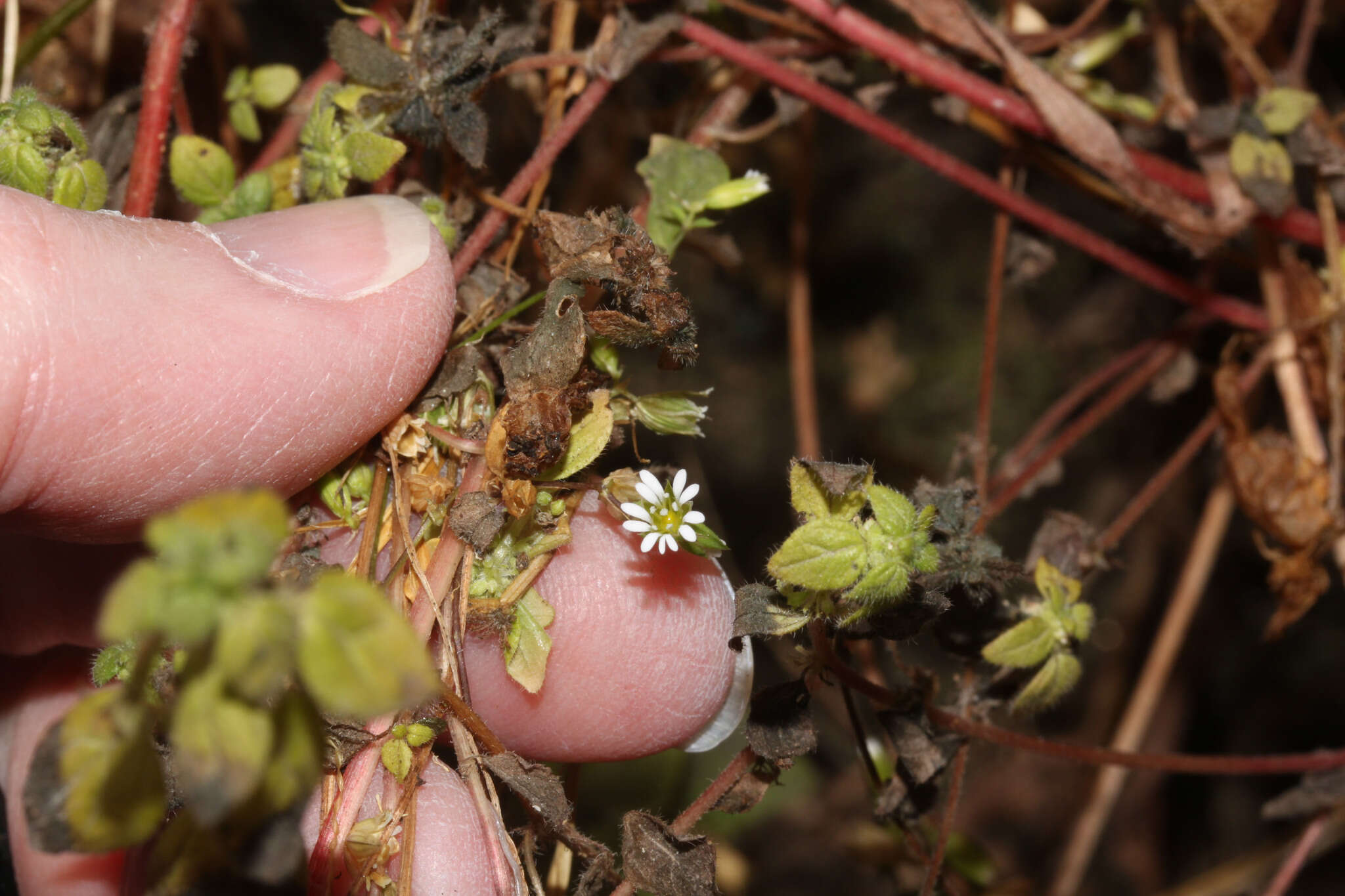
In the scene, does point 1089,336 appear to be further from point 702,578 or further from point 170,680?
point 170,680

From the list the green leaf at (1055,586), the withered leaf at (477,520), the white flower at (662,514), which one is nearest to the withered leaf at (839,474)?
the white flower at (662,514)

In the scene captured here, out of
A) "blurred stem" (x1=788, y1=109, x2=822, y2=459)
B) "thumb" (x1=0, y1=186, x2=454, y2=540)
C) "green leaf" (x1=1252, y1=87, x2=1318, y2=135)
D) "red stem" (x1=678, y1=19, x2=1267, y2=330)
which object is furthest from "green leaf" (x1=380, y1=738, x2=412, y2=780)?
"green leaf" (x1=1252, y1=87, x2=1318, y2=135)

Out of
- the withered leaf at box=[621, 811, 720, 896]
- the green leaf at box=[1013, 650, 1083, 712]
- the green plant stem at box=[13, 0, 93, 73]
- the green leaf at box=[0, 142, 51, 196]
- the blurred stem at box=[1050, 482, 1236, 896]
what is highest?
the green plant stem at box=[13, 0, 93, 73]

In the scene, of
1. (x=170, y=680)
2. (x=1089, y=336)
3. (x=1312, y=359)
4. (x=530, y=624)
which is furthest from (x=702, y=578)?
(x=1089, y=336)

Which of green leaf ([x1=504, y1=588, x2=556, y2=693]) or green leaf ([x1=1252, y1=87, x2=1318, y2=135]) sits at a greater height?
green leaf ([x1=1252, y1=87, x2=1318, y2=135])

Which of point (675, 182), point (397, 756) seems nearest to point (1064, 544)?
point (675, 182)

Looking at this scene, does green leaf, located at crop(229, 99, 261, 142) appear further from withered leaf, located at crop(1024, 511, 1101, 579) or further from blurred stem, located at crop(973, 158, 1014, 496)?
withered leaf, located at crop(1024, 511, 1101, 579)

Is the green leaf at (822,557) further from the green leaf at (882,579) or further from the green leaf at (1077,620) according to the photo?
the green leaf at (1077,620)
